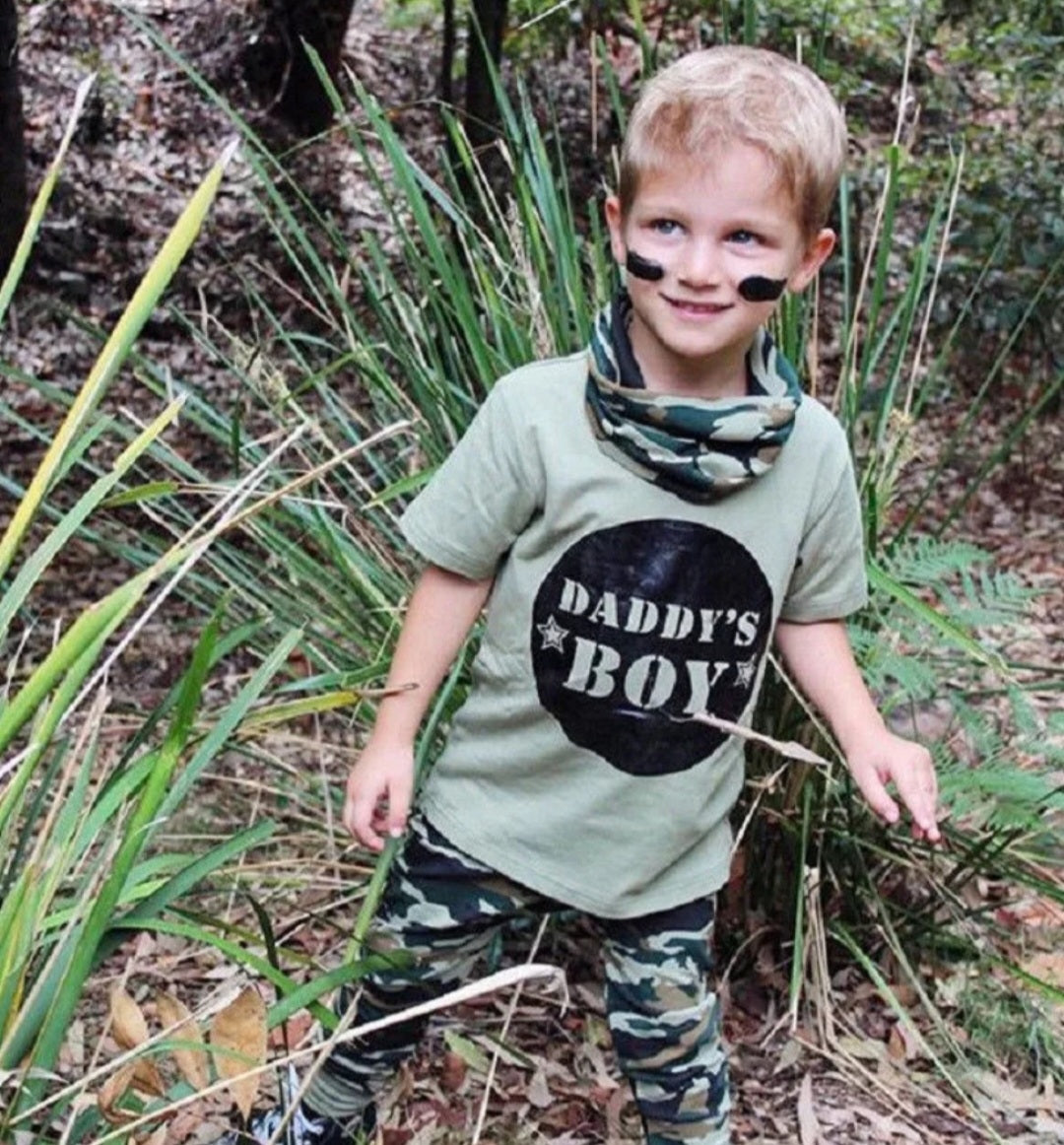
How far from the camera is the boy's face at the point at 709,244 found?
1611 millimetres

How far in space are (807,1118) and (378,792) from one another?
927 mm

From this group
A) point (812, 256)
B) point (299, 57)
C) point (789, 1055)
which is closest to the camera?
point (812, 256)

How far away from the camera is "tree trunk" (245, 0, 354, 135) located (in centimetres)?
627

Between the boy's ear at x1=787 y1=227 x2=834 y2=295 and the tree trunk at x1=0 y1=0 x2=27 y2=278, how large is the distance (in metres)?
3.69

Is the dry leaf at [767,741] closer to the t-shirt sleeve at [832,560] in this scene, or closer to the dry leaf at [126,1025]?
the t-shirt sleeve at [832,560]

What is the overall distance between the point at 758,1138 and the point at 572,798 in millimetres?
773

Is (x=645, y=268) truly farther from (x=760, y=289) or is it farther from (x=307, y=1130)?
(x=307, y=1130)

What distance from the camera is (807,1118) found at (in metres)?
2.30

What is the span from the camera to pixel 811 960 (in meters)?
2.45

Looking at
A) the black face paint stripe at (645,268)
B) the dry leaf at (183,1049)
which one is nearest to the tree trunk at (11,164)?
the black face paint stripe at (645,268)

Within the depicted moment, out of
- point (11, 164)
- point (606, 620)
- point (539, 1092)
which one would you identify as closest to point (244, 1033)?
point (606, 620)

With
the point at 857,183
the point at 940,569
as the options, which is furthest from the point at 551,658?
the point at 857,183

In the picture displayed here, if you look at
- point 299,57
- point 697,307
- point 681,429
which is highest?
point 697,307

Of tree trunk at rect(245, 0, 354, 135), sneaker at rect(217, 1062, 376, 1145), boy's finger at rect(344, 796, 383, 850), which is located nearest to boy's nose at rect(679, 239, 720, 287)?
boy's finger at rect(344, 796, 383, 850)
